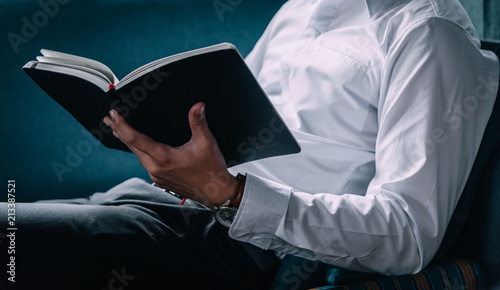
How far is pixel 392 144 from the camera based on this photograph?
2.55ft

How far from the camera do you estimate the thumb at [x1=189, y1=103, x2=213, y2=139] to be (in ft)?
2.24

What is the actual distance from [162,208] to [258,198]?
0.28 metres

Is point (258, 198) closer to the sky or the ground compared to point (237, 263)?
closer to the sky

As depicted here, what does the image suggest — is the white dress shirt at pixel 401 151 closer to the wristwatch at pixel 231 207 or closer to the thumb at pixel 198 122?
the wristwatch at pixel 231 207

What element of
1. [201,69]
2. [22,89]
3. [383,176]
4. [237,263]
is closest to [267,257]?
[237,263]

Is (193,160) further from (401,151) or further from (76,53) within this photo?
(76,53)

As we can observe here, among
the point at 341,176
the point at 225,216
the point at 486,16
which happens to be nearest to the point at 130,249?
the point at 225,216

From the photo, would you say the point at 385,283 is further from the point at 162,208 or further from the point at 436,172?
the point at 162,208

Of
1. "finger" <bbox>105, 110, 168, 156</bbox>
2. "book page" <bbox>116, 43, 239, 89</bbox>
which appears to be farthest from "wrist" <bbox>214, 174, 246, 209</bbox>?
"book page" <bbox>116, 43, 239, 89</bbox>

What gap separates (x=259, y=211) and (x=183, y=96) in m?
0.22

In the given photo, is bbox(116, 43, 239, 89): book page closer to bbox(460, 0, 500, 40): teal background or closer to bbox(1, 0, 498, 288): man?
bbox(1, 0, 498, 288): man

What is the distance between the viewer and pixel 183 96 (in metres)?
0.67

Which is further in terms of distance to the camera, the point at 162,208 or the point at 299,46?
the point at 299,46

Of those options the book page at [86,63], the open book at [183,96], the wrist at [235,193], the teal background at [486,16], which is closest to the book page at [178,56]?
the open book at [183,96]
